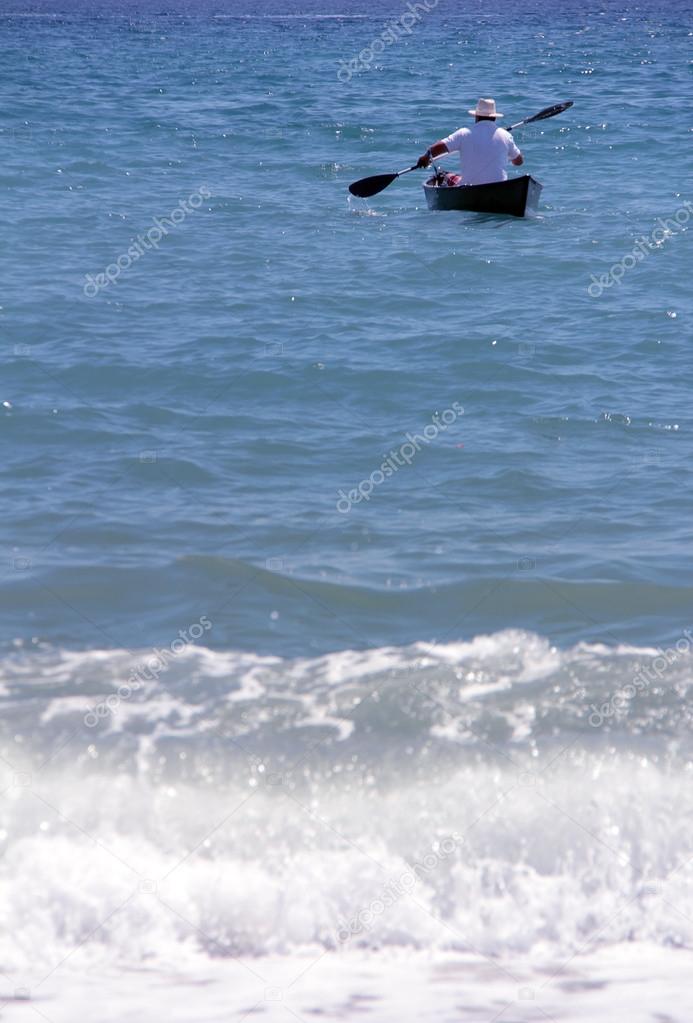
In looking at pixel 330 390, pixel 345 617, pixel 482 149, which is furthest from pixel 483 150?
pixel 345 617

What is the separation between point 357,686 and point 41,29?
36.3m

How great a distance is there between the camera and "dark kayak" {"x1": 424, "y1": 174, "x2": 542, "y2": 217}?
1488 centimetres

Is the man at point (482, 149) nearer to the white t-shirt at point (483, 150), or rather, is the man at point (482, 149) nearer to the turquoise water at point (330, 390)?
the white t-shirt at point (483, 150)

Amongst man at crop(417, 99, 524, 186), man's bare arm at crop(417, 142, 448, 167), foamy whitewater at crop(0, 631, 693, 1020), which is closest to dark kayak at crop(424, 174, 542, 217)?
man at crop(417, 99, 524, 186)

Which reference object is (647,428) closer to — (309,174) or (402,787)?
(402,787)

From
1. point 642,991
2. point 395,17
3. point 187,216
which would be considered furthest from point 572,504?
point 395,17

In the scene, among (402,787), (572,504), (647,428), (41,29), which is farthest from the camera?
(41,29)

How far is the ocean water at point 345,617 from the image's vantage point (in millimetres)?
4625

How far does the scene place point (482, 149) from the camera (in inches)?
590

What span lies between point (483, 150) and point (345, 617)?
983cm

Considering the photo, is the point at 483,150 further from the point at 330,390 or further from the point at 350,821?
the point at 350,821

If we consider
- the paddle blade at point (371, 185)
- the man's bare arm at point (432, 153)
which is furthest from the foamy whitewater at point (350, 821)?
the paddle blade at point (371, 185)

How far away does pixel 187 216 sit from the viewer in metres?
15.0

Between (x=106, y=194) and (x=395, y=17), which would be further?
(x=395, y=17)
